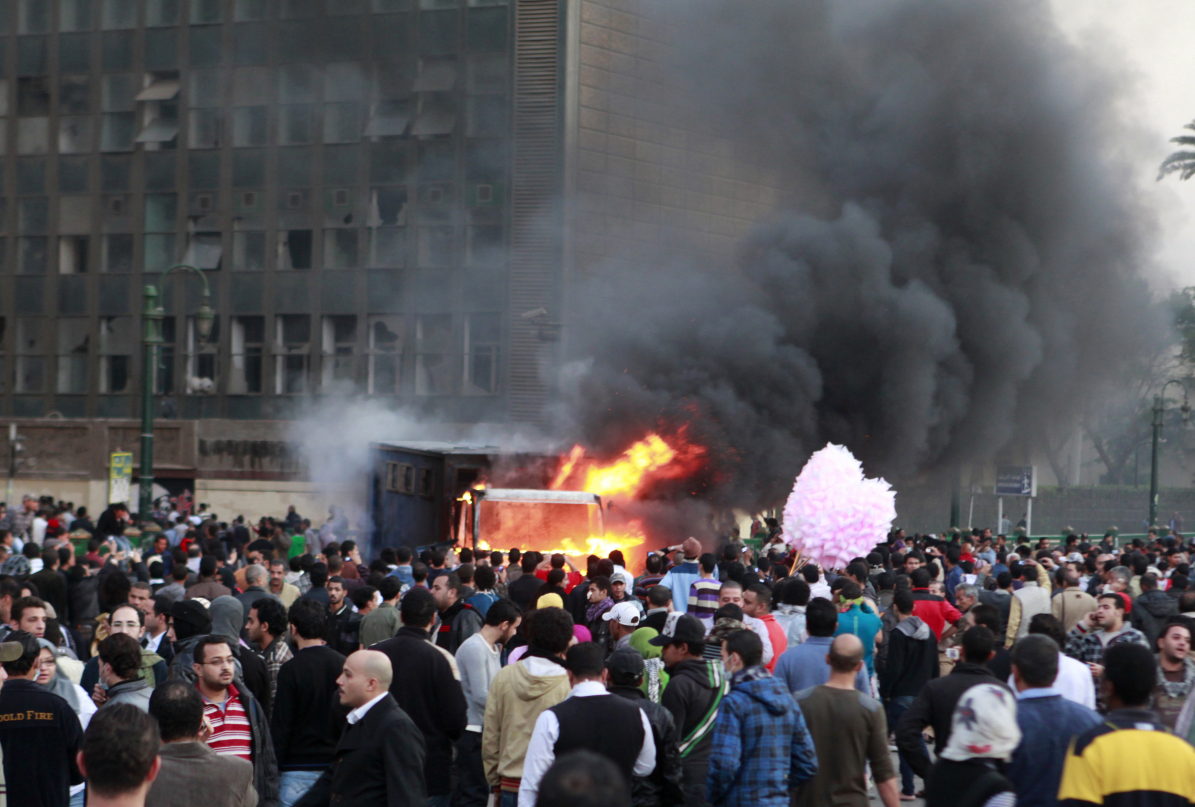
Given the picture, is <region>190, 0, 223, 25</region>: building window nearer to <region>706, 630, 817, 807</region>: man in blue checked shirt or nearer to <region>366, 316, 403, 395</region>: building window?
<region>366, 316, 403, 395</region>: building window

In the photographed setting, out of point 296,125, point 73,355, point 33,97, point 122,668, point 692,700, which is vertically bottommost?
point 692,700

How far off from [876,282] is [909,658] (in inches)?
715

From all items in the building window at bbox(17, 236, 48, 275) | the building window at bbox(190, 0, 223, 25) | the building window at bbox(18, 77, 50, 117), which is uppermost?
the building window at bbox(190, 0, 223, 25)

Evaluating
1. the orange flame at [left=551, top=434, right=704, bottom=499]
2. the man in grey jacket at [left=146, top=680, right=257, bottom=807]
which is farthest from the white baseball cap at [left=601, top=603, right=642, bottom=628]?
the orange flame at [left=551, top=434, right=704, bottom=499]

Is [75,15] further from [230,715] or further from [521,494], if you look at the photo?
[230,715]

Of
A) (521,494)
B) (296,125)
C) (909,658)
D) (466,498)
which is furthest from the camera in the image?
(296,125)

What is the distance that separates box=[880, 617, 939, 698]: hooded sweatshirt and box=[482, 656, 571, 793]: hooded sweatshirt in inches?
151

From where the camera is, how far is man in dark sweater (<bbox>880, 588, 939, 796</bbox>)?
353 inches

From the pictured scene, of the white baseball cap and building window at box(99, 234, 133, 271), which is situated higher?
building window at box(99, 234, 133, 271)

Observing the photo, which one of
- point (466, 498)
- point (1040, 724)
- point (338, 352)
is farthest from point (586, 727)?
point (338, 352)

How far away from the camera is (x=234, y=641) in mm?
6613

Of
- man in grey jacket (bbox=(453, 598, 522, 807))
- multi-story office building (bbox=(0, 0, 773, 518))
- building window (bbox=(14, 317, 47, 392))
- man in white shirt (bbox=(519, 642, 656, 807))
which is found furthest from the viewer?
building window (bbox=(14, 317, 47, 392))

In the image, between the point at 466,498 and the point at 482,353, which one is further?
the point at 482,353

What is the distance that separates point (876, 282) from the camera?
26.2 m
